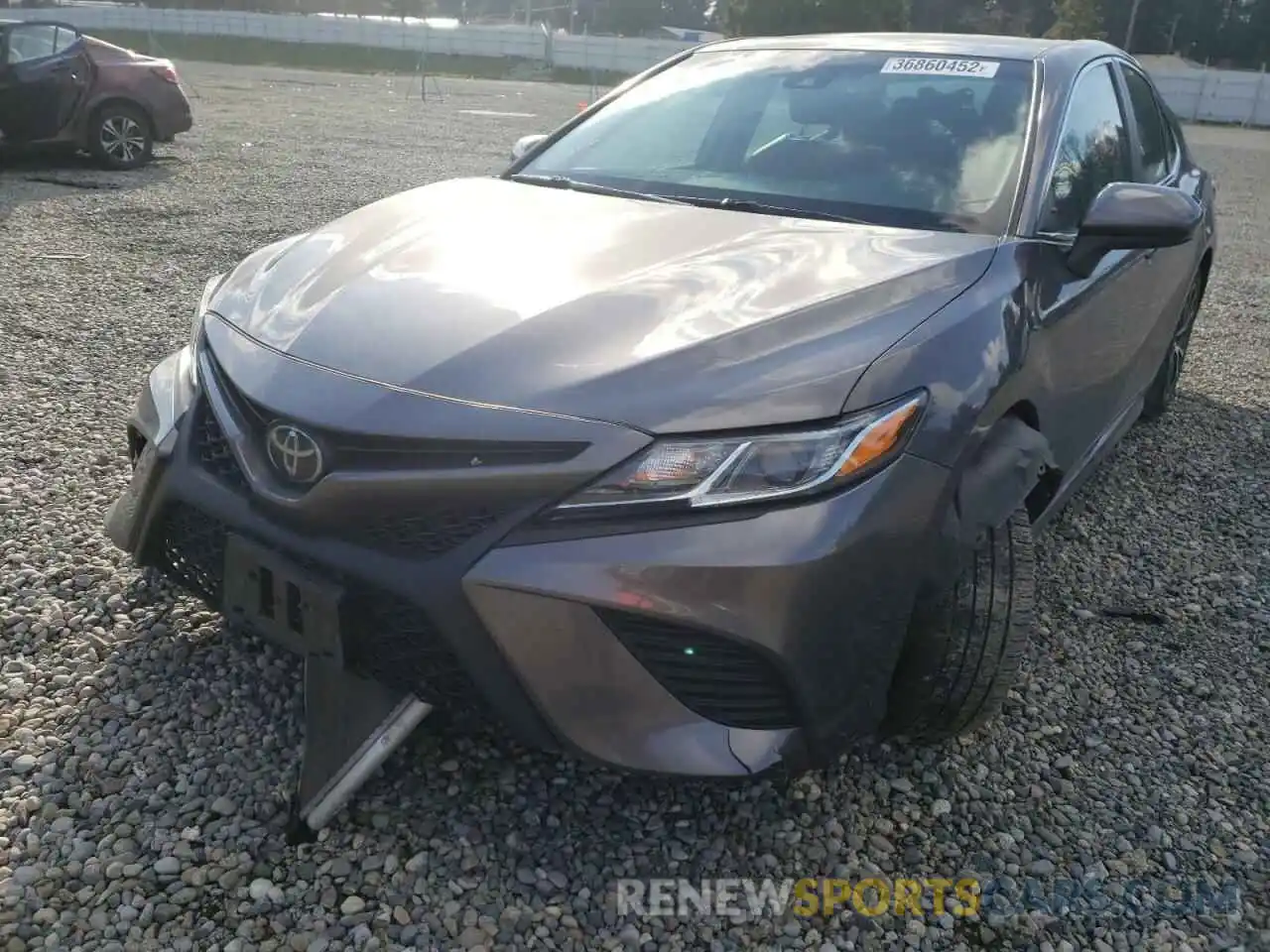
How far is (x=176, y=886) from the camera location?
1.97 metres

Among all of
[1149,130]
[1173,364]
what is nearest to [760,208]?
[1149,130]

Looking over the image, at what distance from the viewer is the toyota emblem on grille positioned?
1.90 metres

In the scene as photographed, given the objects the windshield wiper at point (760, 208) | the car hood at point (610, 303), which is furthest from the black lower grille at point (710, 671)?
the windshield wiper at point (760, 208)

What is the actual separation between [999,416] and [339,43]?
161 ft

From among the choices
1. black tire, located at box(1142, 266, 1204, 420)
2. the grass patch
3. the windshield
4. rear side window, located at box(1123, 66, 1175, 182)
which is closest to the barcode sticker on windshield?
the windshield

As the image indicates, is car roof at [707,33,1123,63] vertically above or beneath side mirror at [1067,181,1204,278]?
above

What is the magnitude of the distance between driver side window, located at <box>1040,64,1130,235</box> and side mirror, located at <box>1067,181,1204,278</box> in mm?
108

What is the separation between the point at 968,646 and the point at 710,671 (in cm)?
71

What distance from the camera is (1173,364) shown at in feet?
15.9

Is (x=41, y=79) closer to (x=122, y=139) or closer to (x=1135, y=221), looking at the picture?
(x=122, y=139)

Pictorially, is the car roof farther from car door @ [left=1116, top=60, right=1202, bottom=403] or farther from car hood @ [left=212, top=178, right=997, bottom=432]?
car hood @ [left=212, top=178, right=997, bottom=432]

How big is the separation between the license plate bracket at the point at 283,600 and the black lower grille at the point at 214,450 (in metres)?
0.12

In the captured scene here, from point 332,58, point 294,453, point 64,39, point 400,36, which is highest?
point 64,39

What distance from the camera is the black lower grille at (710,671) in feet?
5.91
